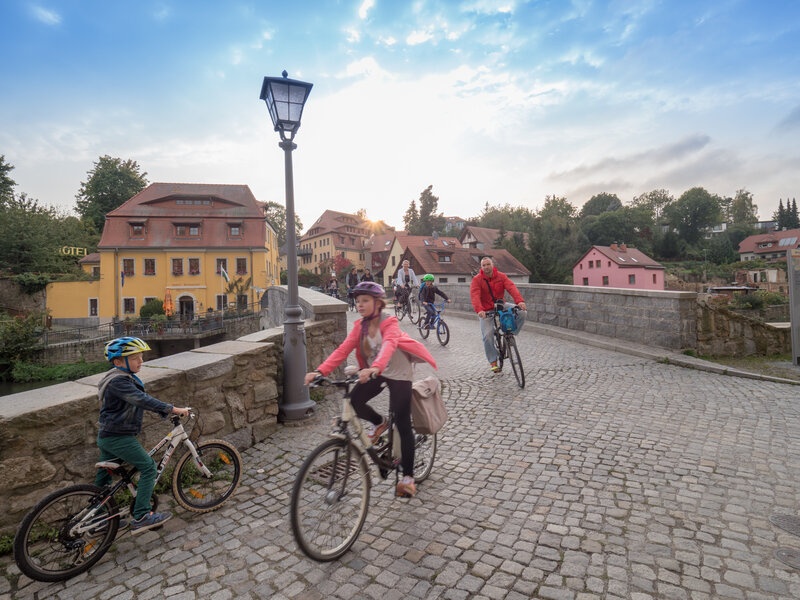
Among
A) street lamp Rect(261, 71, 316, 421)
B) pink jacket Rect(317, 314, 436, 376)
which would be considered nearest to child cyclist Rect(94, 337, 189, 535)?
pink jacket Rect(317, 314, 436, 376)

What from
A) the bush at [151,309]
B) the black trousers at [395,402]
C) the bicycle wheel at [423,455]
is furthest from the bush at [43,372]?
the black trousers at [395,402]

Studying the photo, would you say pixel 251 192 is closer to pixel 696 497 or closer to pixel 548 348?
pixel 548 348

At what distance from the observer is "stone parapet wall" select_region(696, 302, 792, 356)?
8.80 meters

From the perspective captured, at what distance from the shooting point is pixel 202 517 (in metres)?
3.29

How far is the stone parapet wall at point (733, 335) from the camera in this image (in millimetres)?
8797

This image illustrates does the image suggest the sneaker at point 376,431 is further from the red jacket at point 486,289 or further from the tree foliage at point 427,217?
the tree foliage at point 427,217

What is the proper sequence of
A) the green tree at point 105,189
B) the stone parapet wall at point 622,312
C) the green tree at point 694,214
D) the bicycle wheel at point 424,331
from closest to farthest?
the stone parapet wall at point 622,312 → the bicycle wheel at point 424,331 → the green tree at point 105,189 → the green tree at point 694,214

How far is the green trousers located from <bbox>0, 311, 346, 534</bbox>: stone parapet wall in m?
0.32

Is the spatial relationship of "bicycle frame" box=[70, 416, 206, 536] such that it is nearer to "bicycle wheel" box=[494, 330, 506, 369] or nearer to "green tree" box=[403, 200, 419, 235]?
"bicycle wheel" box=[494, 330, 506, 369]

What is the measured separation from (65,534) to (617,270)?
61302 millimetres

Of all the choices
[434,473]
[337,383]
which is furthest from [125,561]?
[434,473]

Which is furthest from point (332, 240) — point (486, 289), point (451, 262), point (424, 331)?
point (486, 289)

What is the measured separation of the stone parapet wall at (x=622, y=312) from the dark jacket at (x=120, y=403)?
9.20 meters

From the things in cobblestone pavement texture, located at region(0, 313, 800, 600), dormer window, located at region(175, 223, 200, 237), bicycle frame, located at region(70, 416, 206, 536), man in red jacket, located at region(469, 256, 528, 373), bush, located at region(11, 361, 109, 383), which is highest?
dormer window, located at region(175, 223, 200, 237)
